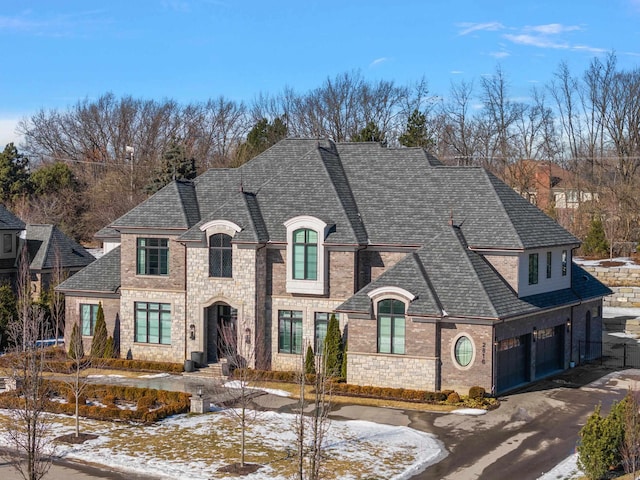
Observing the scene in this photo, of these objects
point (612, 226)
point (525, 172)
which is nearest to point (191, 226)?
point (612, 226)

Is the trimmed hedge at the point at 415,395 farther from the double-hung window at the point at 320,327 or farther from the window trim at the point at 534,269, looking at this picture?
the window trim at the point at 534,269

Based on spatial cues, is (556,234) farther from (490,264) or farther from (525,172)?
(525,172)

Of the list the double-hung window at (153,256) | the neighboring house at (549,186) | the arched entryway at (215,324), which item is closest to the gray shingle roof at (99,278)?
the double-hung window at (153,256)

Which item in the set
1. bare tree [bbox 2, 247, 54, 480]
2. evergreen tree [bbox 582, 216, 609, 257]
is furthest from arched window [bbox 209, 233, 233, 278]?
evergreen tree [bbox 582, 216, 609, 257]

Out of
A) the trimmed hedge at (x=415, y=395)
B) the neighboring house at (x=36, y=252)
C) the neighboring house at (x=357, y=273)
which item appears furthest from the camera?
the neighboring house at (x=36, y=252)

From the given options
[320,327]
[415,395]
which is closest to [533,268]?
[415,395]

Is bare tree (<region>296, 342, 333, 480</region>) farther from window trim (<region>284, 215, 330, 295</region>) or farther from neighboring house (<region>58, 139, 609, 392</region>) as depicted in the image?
window trim (<region>284, 215, 330, 295</region>)

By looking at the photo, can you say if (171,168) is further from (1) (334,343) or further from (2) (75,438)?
(2) (75,438)

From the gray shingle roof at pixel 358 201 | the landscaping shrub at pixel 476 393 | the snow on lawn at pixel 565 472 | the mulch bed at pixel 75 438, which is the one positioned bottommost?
the mulch bed at pixel 75 438
